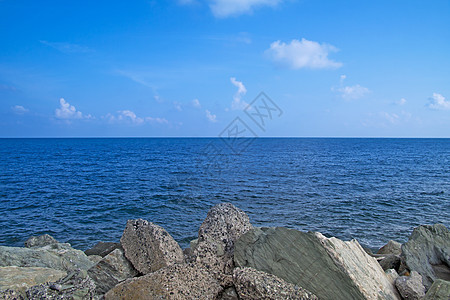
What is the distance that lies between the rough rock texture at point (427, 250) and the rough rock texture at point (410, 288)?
60.7 inches

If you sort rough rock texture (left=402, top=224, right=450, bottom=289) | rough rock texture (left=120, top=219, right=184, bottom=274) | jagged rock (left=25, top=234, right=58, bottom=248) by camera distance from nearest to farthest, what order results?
rough rock texture (left=120, top=219, right=184, bottom=274), rough rock texture (left=402, top=224, right=450, bottom=289), jagged rock (left=25, top=234, right=58, bottom=248)

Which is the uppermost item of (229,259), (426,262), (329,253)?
(329,253)

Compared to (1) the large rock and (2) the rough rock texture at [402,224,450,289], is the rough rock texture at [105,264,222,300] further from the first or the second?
(2) the rough rock texture at [402,224,450,289]

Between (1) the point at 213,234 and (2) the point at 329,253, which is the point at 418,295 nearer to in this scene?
(2) the point at 329,253

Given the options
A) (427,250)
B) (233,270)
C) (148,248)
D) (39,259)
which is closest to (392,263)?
(427,250)

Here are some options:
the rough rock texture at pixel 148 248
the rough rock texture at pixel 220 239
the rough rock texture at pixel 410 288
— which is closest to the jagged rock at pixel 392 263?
the rough rock texture at pixel 410 288

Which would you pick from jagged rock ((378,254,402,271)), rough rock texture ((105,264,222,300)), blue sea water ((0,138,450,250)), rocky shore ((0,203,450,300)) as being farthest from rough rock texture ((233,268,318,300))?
blue sea water ((0,138,450,250))

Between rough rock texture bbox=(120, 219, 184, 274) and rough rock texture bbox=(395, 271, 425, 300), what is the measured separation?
16.6 ft

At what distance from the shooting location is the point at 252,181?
33.1 m

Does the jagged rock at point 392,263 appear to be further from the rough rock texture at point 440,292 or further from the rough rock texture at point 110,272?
the rough rock texture at point 110,272

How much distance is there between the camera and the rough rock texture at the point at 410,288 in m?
6.70

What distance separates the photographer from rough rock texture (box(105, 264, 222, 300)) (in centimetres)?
607

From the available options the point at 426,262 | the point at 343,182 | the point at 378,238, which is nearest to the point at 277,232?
the point at 426,262

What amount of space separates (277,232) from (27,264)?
266 inches
